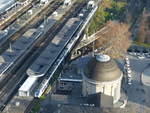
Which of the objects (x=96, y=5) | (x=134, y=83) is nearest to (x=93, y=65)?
(x=134, y=83)

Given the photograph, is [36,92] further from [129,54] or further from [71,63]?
[129,54]

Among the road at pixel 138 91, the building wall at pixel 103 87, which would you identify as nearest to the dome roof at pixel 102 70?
the building wall at pixel 103 87

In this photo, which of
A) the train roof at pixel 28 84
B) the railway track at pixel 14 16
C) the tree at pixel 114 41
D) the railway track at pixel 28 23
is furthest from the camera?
the railway track at pixel 14 16

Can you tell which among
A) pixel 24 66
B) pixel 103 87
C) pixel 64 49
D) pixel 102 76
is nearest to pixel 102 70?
pixel 102 76

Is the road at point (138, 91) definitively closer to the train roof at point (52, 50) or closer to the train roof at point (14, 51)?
the train roof at point (52, 50)

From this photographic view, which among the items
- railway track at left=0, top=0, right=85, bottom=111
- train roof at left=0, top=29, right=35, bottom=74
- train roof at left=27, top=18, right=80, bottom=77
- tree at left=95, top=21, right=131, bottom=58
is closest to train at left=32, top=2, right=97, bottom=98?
train roof at left=27, top=18, right=80, bottom=77

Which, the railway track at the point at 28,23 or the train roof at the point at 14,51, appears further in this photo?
the railway track at the point at 28,23

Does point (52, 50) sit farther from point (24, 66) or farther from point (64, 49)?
point (24, 66)
